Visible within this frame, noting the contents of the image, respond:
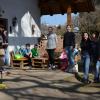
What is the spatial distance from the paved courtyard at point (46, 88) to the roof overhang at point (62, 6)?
19.0ft

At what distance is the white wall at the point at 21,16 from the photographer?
66.2 feet

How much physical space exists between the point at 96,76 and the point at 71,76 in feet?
5.19

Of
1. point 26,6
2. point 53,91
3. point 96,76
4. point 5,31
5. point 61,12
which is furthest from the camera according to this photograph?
point 61,12

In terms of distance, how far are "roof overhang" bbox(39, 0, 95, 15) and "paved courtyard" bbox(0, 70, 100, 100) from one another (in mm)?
5791

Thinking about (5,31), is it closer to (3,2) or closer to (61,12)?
(3,2)

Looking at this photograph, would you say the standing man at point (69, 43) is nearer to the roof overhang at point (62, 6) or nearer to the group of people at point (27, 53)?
the group of people at point (27, 53)

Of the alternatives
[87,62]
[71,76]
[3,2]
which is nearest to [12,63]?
[3,2]

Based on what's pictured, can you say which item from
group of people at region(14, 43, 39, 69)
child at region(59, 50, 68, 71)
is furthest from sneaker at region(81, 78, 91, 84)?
group of people at region(14, 43, 39, 69)

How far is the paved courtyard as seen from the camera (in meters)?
11.6

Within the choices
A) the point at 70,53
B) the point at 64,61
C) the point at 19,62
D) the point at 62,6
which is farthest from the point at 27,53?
the point at 70,53

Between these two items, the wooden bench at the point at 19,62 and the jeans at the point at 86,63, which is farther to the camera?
the wooden bench at the point at 19,62

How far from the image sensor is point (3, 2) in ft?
64.6

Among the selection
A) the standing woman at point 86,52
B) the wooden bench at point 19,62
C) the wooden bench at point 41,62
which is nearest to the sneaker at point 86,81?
the standing woman at point 86,52

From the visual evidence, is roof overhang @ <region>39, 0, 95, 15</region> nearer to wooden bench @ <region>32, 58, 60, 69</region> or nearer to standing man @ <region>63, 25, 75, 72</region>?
wooden bench @ <region>32, 58, 60, 69</region>
